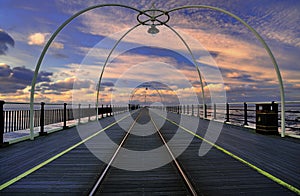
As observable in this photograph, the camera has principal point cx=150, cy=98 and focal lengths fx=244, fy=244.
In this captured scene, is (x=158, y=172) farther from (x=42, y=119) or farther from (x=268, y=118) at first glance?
(x=42, y=119)

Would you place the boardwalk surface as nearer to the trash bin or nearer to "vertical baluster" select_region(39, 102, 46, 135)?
the trash bin

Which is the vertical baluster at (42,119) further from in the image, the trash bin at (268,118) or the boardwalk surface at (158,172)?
the trash bin at (268,118)

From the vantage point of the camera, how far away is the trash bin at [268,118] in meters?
11.9

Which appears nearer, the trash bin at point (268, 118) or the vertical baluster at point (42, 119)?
the trash bin at point (268, 118)

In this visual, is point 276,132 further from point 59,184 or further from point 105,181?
point 59,184

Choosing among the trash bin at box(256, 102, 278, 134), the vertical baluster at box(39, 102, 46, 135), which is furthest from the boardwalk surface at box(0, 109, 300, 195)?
the vertical baluster at box(39, 102, 46, 135)

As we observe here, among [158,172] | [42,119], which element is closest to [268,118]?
[158,172]

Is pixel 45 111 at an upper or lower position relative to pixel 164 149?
upper

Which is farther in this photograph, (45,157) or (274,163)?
(45,157)

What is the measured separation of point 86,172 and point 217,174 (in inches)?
118

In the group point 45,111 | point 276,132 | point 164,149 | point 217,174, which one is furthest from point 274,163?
point 45,111

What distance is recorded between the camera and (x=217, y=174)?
5.46m

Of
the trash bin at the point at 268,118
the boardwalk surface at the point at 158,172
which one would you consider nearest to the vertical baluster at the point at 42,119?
the boardwalk surface at the point at 158,172

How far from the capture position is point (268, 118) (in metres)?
12.0
